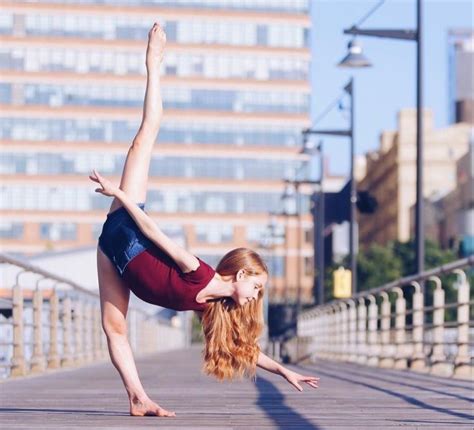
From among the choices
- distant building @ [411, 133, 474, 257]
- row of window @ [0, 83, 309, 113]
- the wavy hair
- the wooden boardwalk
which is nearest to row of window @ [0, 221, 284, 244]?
row of window @ [0, 83, 309, 113]

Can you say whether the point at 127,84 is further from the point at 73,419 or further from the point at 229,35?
the point at 73,419

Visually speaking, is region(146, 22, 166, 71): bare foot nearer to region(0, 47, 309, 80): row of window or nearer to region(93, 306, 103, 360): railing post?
region(93, 306, 103, 360): railing post

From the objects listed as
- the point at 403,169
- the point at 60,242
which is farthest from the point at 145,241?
the point at 403,169

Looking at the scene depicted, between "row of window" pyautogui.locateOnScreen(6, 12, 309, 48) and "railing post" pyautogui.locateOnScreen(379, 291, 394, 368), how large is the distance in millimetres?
92746

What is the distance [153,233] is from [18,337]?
8099 millimetres

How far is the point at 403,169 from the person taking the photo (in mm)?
128000

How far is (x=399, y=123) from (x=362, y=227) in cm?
2602

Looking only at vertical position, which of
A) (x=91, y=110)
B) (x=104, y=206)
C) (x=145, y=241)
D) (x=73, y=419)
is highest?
(x=91, y=110)

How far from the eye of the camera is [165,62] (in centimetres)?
11444

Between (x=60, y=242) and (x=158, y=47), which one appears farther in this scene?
(x=60, y=242)

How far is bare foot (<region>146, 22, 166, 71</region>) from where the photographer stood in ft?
26.8

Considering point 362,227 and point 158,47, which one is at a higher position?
point 362,227

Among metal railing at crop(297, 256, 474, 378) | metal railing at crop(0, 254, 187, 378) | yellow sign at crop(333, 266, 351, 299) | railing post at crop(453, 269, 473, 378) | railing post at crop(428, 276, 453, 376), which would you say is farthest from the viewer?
yellow sign at crop(333, 266, 351, 299)

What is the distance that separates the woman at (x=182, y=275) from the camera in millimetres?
7512
